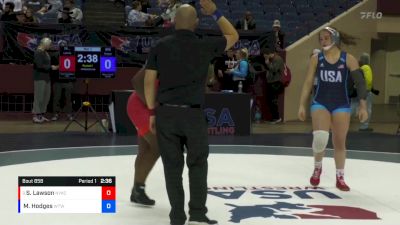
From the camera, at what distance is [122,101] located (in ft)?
40.0

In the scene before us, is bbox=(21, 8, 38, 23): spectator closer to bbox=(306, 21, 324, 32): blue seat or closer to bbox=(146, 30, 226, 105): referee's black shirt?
bbox=(306, 21, 324, 32): blue seat

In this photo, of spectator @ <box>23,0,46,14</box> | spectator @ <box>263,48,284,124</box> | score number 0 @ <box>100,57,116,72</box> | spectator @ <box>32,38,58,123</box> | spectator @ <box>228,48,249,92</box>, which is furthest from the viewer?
spectator @ <box>23,0,46,14</box>

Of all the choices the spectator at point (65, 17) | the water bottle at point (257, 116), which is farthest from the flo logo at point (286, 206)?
the spectator at point (65, 17)

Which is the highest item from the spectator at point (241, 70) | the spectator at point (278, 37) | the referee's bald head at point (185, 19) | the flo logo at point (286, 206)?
the spectator at point (278, 37)

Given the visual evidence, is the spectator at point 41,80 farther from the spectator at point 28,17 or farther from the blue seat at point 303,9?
the blue seat at point 303,9

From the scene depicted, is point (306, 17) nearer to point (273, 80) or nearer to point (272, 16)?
point (272, 16)

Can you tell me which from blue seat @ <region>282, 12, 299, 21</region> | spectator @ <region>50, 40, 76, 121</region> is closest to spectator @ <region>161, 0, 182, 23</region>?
spectator @ <region>50, 40, 76, 121</region>

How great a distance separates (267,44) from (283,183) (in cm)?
965

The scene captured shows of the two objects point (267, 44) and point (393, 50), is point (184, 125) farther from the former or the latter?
point (393, 50)

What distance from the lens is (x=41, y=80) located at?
1466 cm

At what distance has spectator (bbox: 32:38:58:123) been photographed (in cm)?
1417

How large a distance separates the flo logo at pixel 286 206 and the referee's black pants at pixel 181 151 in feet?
1.70

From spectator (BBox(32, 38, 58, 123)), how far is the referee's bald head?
993cm

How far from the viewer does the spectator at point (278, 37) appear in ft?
54.1
